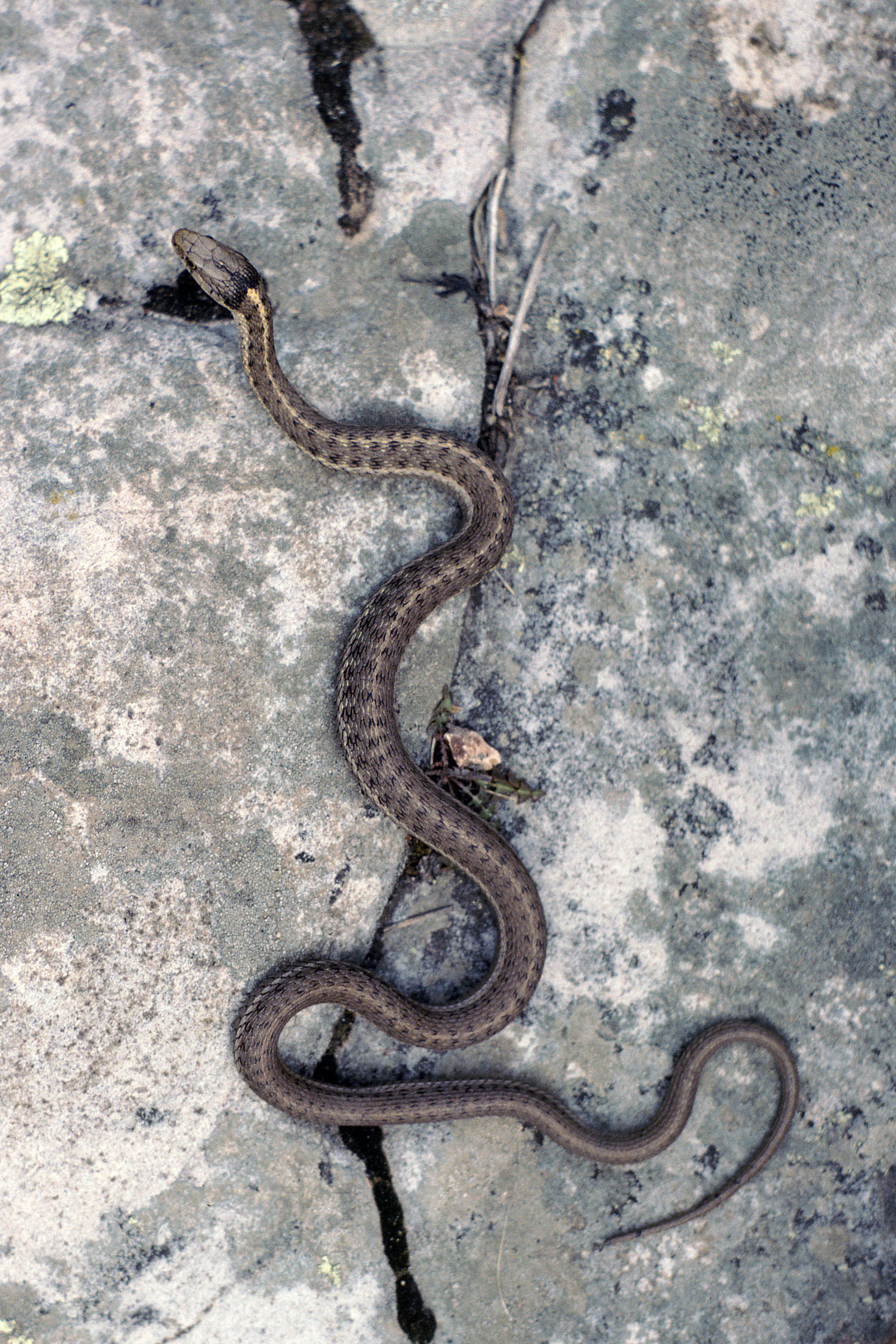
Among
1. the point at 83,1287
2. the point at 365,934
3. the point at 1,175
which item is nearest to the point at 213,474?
the point at 1,175

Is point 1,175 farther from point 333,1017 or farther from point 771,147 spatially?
point 333,1017

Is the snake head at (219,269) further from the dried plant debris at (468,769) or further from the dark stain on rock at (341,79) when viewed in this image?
the dried plant debris at (468,769)

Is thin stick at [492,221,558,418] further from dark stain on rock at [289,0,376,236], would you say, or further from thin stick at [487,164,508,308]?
dark stain on rock at [289,0,376,236]

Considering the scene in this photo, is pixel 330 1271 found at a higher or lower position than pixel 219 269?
lower

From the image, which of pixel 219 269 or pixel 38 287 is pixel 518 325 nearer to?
pixel 219 269

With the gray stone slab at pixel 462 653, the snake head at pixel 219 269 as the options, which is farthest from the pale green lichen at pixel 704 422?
the snake head at pixel 219 269

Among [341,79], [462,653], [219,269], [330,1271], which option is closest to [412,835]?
[462,653]

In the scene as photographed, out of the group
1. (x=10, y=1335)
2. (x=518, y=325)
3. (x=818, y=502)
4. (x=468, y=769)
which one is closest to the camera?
(x=10, y=1335)
